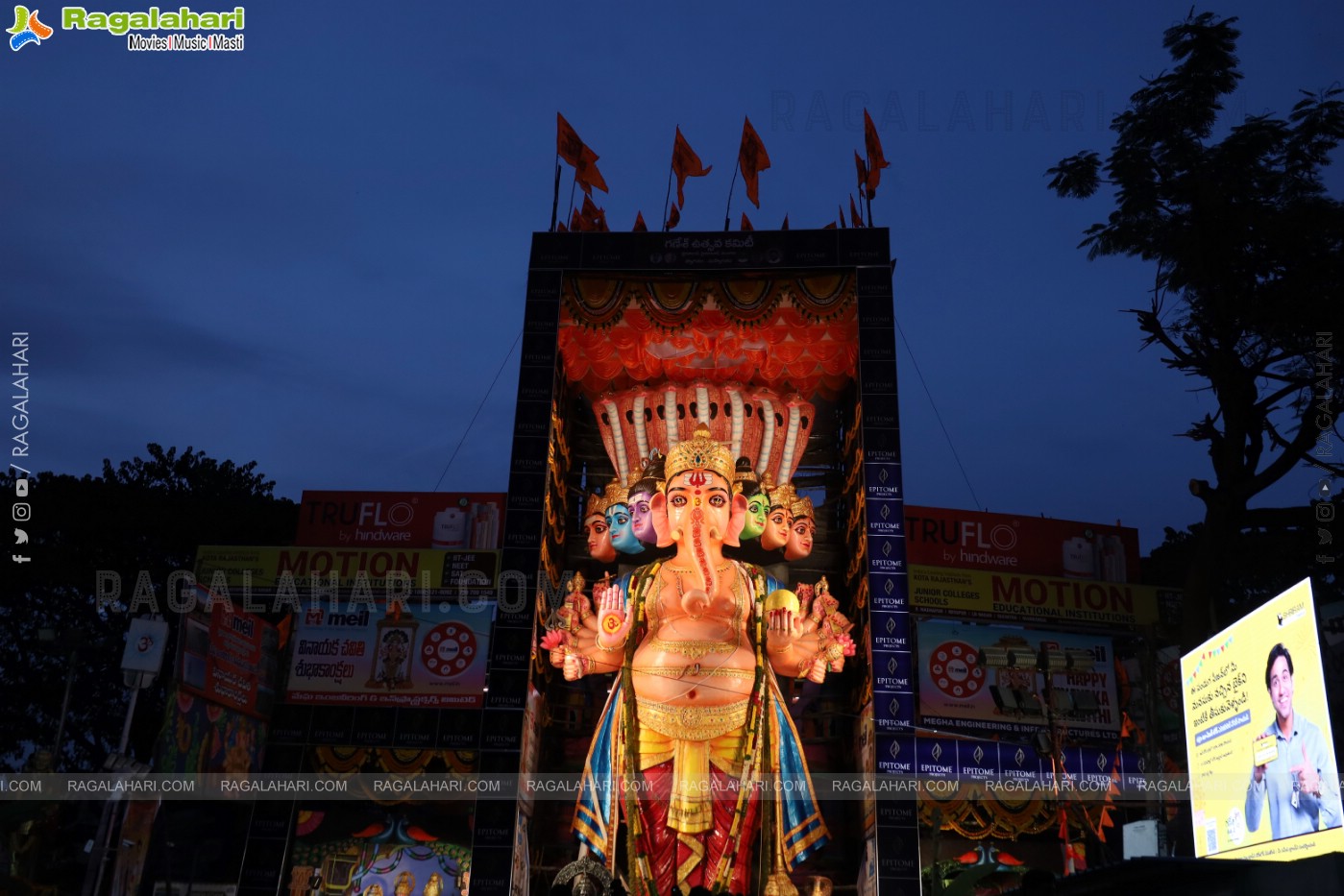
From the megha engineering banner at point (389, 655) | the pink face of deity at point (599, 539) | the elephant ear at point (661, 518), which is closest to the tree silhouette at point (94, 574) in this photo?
the megha engineering banner at point (389, 655)

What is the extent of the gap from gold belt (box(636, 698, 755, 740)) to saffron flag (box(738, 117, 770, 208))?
979cm

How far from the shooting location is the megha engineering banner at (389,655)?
2333 centimetres

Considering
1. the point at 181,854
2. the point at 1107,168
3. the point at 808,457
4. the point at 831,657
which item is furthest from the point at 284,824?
the point at 1107,168

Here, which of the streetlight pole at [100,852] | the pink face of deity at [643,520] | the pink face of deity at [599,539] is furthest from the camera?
the pink face of deity at [599,539]

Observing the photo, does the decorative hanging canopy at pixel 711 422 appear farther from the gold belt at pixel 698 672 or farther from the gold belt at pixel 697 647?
the gold belt at pixel 698 672

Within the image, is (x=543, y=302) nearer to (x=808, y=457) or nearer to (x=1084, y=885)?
(x=808, y=457)

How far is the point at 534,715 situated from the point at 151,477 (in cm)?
1682

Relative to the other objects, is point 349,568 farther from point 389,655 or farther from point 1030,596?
point 1030,596

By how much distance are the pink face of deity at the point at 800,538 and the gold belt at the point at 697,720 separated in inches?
141

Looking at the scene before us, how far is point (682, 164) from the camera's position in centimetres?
2236

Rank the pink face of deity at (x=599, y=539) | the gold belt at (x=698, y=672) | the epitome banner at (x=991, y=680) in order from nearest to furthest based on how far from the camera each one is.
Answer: the gold belt at (x=698, y=672), the pink face of deity at (x=599, y=539), the epitome banner at (x=991, y=680)

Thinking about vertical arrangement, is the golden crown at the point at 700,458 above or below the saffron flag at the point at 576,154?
below

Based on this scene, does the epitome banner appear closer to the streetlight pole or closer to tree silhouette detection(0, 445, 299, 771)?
the streetlight pole

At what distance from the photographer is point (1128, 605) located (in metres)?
24.0
